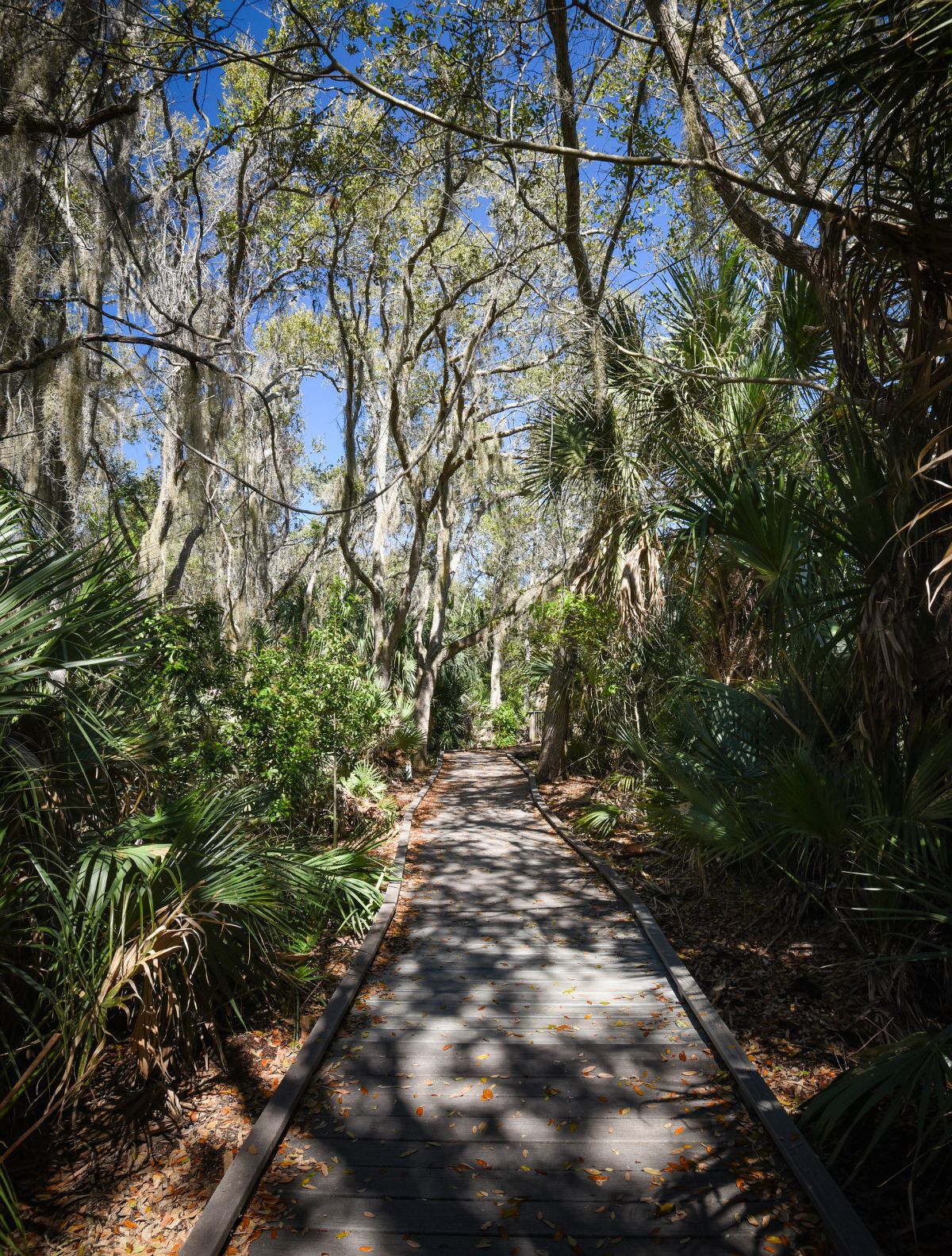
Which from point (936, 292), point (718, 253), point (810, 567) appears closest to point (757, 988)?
point (810, 567)

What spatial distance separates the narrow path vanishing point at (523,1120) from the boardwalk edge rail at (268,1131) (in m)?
0.08

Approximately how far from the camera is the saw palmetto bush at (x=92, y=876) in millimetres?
2848

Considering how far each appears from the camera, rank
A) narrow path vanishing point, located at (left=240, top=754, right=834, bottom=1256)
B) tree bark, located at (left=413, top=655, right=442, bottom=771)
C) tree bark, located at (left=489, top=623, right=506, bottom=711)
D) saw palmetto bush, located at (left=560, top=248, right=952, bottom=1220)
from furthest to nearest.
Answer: tree bark, located at (left=489, top=623, right=506, bottom=711)
tree bark, located at (left=413, top=655, right=442, bottom=771)
saw palmetto bush, located at (left=560, top=248, right=952, bottom=1220)
narrow path vanishing point, located at (left=240, top=754, right=834, bottom=1256)

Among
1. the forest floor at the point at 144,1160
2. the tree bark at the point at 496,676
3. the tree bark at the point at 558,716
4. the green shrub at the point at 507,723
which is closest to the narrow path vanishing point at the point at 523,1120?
the forest floor at the point at 144,1160

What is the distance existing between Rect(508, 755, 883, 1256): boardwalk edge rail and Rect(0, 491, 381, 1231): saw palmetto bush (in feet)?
7.18

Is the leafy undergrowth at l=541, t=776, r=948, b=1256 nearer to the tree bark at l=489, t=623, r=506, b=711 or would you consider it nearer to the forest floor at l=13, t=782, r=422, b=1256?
the forest floor at l=13, t=782, r=422, b=1256

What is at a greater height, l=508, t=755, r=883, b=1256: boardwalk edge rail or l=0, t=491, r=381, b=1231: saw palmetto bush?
l=0, t=491, r=381, b=1231: saw palmetto bush

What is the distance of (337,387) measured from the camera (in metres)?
15.5

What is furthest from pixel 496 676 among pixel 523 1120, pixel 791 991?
pixel 523 1120

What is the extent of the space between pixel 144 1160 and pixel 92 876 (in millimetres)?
1152

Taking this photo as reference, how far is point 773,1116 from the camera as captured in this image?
9.91 feet

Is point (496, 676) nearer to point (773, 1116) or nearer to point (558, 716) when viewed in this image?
point (558, 716)

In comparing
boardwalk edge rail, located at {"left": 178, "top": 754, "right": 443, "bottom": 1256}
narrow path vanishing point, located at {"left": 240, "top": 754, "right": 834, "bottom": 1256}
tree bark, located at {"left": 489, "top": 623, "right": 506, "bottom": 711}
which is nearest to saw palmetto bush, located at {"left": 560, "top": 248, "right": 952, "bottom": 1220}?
narrow path vanishing point, located at {"left": 240, "top": 754, "right": 834, "bottom": 1256}

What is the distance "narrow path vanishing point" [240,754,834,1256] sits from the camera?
8.45 ft
